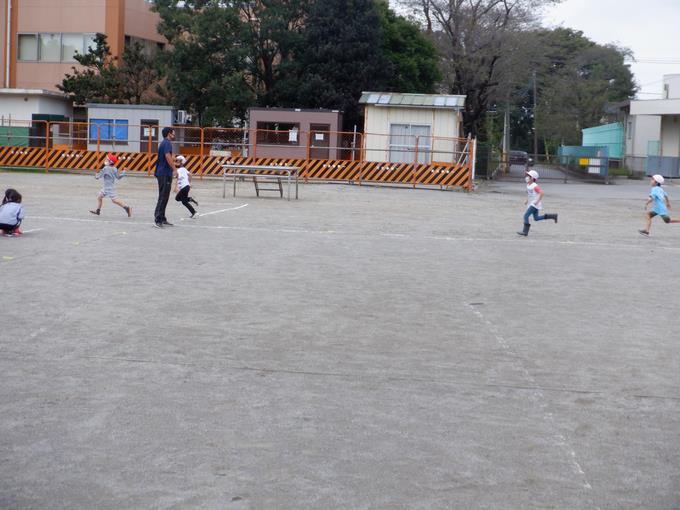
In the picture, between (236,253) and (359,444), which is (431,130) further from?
(359,444)

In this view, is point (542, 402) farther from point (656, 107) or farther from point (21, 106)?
point (656, 107)

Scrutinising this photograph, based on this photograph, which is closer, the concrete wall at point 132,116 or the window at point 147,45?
the concrete wall at point 132,116

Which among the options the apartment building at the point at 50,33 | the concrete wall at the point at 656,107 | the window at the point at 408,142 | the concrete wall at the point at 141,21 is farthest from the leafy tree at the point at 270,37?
the concrete wall at the point at 656,107

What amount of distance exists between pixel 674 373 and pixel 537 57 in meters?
48.6

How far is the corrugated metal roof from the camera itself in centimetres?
4006

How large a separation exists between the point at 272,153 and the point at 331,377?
35.9 meters

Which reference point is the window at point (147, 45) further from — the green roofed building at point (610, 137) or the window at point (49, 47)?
the green roofed building at point (610, 137)

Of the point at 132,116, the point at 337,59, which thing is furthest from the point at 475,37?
the point at 132,116

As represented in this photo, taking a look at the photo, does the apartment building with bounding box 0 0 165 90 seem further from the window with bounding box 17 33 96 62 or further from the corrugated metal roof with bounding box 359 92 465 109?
the corrugated metal roof with bounding box 359 92 465 109

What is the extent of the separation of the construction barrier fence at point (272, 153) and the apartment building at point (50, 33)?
836cm

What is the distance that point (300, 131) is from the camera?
4172 centimetres

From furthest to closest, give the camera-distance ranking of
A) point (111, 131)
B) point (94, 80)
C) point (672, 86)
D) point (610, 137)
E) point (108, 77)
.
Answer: point (610, 137) → point (672, 86) → point (108, 77) → point (94, 80) → point (111, 131)

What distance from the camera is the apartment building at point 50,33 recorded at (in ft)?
171

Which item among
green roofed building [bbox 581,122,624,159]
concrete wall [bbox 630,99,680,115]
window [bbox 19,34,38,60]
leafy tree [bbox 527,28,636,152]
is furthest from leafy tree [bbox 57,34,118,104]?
leafy tree [bbox 527,28,636,152]
